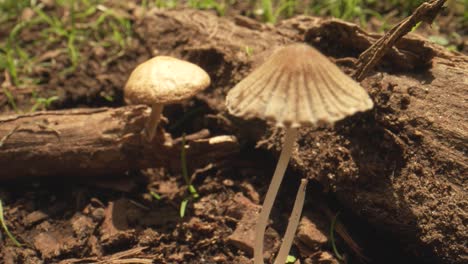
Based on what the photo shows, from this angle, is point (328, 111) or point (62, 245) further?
point (62, 245)

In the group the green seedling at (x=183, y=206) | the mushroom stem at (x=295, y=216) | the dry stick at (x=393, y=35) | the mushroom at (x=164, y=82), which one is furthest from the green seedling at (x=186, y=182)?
the dry stick at (x=393, y=35)

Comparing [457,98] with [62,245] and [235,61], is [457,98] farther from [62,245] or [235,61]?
[62,245]

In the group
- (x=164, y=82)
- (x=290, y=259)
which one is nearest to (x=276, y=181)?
(x=290, y=259)

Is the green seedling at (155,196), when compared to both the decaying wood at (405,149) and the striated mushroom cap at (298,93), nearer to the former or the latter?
the decaying wood at (405,149)

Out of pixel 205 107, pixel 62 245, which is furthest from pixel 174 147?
pixel 62 245

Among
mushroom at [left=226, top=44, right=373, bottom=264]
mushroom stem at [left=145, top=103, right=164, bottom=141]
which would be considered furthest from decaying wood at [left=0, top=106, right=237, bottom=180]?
mushroom at [left=226, top=44, right=373, bottom=264]
